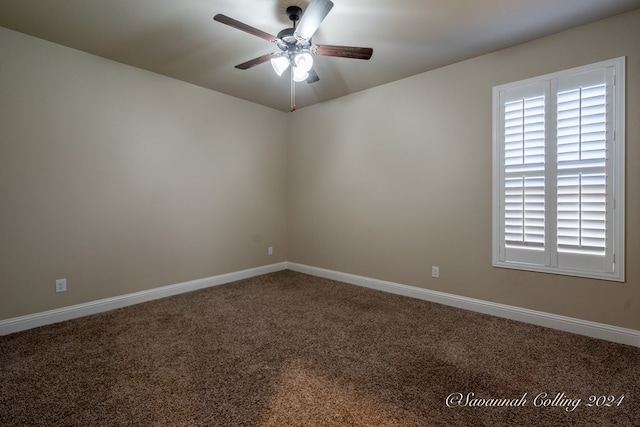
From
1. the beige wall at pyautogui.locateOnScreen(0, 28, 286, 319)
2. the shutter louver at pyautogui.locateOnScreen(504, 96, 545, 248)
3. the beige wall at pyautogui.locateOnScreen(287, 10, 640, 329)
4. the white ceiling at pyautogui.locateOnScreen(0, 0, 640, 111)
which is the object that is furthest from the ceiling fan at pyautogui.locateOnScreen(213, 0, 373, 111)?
the beige wall at pyautogui.locateOnScreen(0, 28, 286, 319)

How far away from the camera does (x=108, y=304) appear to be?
313 cm

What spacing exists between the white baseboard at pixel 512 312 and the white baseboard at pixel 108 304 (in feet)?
5.50

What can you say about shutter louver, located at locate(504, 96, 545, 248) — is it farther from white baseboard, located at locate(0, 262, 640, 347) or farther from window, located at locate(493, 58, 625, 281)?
white baseboard, located at locate(0, 262, 640, 347)

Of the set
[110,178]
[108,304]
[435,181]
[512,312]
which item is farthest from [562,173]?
[108,304]

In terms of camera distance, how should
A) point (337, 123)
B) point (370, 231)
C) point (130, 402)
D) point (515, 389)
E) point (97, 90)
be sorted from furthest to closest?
point (337, 123) < point (370, 231) < point (97, 90) < point (515, 389) < point (130, 402)

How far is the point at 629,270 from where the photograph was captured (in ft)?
7.76

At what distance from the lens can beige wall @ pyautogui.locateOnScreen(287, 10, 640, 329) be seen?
2438 millimetres

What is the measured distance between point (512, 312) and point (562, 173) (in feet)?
4.47

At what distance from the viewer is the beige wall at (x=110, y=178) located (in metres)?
2.65

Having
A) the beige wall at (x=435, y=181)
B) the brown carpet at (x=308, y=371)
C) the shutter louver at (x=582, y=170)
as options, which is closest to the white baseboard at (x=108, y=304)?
the brown carpet at (x=308, y=371)

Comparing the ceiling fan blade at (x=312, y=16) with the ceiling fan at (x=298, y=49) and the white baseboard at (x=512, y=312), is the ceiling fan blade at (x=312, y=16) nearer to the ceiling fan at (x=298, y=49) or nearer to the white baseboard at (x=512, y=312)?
the ceiling fan at (x=298, y=49)

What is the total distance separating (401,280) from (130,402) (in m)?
2.90

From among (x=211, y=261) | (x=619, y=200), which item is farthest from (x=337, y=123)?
(x=619, y=200)

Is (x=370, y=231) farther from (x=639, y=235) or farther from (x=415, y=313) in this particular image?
(x=639, y=235)
